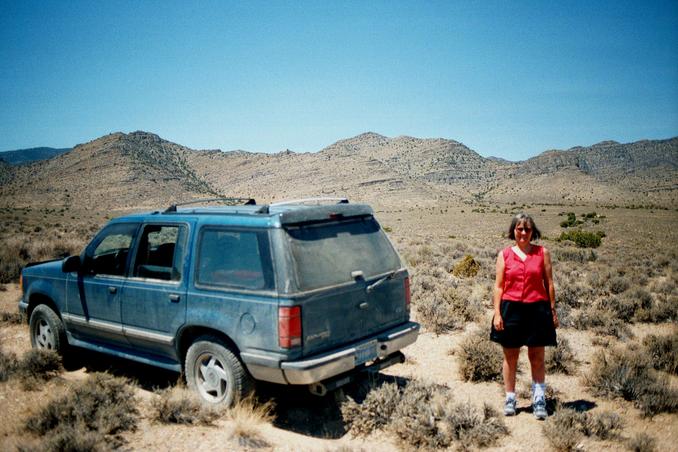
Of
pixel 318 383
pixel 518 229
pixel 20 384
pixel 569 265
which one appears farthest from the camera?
pixel 569 265

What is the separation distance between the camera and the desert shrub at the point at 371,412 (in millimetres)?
4414

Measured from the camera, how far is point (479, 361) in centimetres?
582

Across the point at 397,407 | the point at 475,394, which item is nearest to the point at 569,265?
the point at 475,394

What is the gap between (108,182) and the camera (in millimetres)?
73562

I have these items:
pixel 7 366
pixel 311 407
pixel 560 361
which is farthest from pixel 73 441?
pixel 560 361

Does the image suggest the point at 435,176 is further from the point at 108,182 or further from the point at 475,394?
the point at 475,394

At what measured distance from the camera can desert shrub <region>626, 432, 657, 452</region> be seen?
154 inches

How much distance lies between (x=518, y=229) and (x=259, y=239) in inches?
98.4

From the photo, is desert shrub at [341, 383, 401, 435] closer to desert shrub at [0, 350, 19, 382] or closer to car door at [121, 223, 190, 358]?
car door at [121, 223, 190, 358]

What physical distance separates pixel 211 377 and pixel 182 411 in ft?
1.34

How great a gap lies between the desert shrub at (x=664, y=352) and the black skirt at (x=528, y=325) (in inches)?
110

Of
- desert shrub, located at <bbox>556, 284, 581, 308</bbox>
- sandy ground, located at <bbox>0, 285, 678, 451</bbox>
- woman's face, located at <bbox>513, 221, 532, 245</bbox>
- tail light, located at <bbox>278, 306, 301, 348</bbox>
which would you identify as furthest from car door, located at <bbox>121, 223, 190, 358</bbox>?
desert shrub, located at <bbox>556, 284, 581, 308</bbox>

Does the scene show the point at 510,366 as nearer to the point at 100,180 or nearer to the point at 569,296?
the point at 569,296

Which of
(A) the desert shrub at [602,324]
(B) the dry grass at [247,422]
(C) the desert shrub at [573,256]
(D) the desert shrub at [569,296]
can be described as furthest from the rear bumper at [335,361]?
(C) the desert shrub at [573,256]
